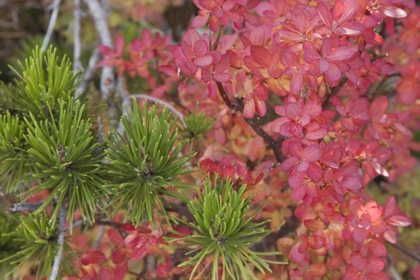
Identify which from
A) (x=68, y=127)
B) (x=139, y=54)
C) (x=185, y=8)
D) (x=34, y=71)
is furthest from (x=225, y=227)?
(x=185, y=8)

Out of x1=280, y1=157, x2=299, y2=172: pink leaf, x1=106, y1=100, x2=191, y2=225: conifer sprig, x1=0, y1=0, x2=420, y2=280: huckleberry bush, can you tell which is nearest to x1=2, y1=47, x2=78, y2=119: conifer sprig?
x1=0, y1=0, x2=420, y2=280: huckleberry bush

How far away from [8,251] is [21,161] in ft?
0.74

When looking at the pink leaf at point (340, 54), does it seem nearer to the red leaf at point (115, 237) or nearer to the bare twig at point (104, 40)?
the red leaf at point (115, 237)

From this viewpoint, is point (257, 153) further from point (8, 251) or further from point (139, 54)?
point (8, 251)

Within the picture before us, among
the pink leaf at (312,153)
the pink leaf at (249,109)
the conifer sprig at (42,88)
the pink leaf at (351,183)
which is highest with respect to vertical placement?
the conifer sprig at (42,88)

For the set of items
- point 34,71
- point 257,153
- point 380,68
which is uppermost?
point 34,71

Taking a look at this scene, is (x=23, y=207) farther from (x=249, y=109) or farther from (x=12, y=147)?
(x=249, y=109)

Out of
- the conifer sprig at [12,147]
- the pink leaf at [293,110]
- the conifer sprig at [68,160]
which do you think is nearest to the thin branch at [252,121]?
the pink leaf at [293,110]

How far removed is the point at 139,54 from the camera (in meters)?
1.07

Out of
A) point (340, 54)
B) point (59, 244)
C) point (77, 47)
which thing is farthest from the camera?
point (77, 47)

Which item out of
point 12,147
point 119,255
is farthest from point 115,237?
point 12,147

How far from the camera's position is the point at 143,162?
0.62 metres

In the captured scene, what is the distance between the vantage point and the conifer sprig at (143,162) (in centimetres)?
64

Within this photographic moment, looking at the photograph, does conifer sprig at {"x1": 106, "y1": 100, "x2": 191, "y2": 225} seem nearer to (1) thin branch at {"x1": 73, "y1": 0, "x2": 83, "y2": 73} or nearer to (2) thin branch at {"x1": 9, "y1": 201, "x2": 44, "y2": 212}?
(2) thin branch at {"x1": 9, "y1": 201, "x2": 44, "y2": 212}
